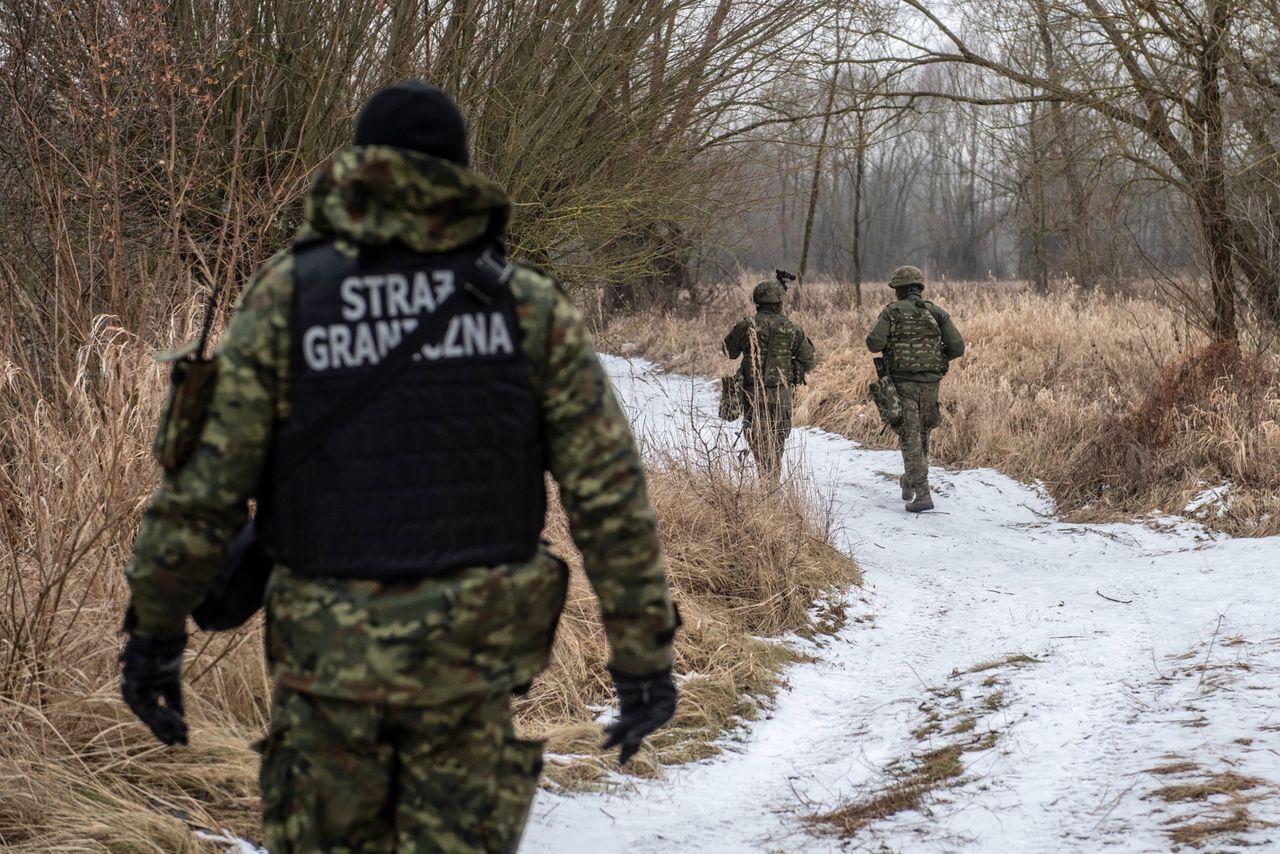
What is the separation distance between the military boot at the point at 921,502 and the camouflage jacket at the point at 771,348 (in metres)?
1.40

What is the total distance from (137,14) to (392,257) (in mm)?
2964

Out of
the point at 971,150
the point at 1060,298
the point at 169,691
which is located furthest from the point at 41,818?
the point at 971,150

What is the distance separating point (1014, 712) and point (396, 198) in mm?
3438

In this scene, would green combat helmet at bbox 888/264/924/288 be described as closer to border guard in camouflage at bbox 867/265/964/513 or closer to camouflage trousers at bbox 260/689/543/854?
border guard in camouflage at bbox 867/265/964/513

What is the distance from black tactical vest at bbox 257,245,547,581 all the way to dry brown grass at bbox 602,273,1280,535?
6.89m

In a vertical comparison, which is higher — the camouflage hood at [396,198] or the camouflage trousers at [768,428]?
the camouflage hood at [396,198]

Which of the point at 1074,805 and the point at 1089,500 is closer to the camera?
the point at 1074,805

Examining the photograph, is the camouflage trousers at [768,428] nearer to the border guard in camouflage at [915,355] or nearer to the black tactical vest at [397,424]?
the border guard in camouflage at [915,355]

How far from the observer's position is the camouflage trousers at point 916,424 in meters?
8.79

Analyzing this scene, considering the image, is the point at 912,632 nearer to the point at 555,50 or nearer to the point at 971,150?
the point at 555,50

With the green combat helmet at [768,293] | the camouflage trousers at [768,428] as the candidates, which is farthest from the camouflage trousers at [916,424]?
the green combat helmet at [768,293]

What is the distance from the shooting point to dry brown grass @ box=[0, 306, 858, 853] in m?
2.75

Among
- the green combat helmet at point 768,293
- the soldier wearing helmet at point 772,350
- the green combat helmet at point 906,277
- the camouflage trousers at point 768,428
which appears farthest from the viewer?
the green combat helmet at point 906,277

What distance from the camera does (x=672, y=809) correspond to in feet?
11.9
